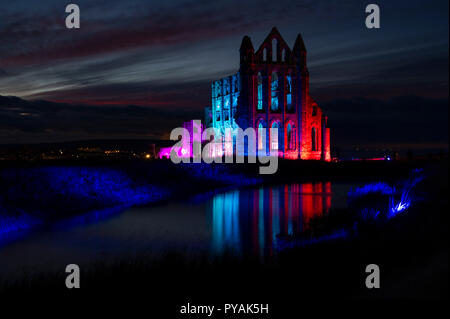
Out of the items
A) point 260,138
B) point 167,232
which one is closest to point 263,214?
point 167,232

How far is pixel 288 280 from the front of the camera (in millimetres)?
9359

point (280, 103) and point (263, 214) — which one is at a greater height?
point (280, 103)

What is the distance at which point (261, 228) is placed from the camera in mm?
19812

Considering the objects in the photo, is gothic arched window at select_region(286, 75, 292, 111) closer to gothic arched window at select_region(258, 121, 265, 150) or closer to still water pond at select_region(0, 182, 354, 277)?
gothic arched window at select_region(258, 121, 265, 150)

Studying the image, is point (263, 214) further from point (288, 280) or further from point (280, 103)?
point (280, 103)

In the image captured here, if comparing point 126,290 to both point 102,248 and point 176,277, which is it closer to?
point 176,277

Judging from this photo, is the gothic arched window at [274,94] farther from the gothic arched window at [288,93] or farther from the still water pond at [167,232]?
the still water pond at [167,232]

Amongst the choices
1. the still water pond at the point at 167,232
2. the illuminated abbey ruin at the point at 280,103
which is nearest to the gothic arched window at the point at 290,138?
the illuminated abbey ruin at the point at 280,103

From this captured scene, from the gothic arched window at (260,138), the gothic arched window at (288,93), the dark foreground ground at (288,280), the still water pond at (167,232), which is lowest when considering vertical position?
the still water pond at (167,232)

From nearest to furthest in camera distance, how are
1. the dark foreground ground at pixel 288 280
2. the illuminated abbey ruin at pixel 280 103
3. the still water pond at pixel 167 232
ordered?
the dark foreground ground at pixel 288 280, the still water pond at pixel 167 232, the illuminated abbey ruin at pixel 280 103

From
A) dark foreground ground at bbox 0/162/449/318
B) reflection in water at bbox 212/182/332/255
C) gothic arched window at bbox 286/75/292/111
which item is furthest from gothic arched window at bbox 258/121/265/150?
dark foreground ground at bbox 0/162/449/318

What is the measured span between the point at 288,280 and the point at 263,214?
14.6m

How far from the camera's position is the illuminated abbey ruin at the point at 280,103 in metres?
57.5
